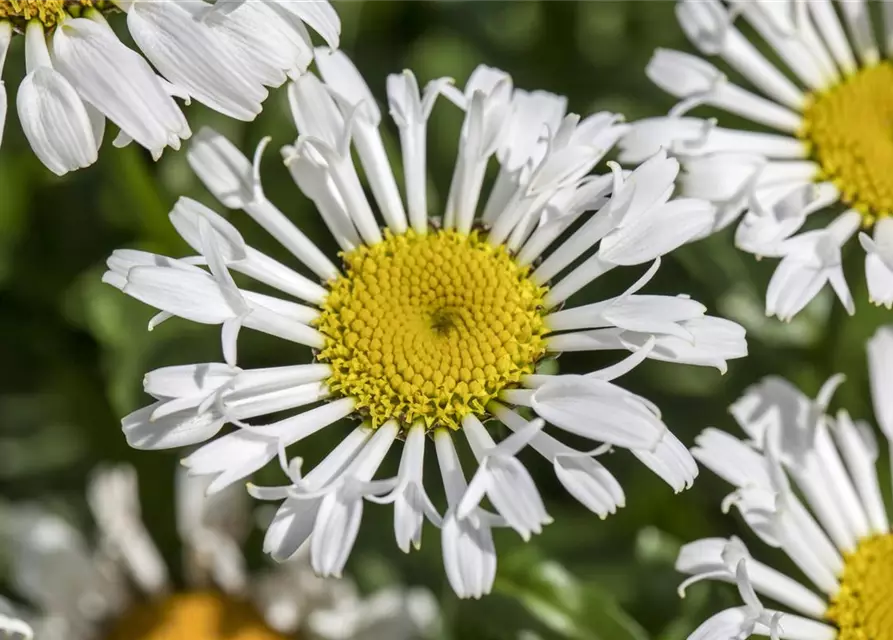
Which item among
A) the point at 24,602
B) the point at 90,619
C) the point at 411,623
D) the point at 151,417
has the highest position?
the point at 151,417

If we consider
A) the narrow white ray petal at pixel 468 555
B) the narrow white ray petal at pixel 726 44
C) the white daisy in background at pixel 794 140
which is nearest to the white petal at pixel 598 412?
the narrow white ray petal at pixel 468 555

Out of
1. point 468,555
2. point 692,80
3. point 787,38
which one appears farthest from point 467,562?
point 787,38

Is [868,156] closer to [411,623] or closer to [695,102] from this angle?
[695,102]

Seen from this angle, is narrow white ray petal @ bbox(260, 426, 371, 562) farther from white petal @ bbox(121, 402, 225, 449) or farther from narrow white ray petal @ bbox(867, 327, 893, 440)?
narrow white ray petal @ bbox(867, 327, 893, 440)

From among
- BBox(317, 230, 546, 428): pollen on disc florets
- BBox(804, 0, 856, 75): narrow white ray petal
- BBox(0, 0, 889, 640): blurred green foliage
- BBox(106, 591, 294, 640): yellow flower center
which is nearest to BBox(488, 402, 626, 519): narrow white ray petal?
BBox(317, 230, 546, 428): pollen on disc florets

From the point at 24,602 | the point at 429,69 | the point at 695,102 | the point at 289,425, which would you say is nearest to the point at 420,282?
the point at 289,425

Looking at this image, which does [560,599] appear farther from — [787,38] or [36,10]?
A: [36,10]
